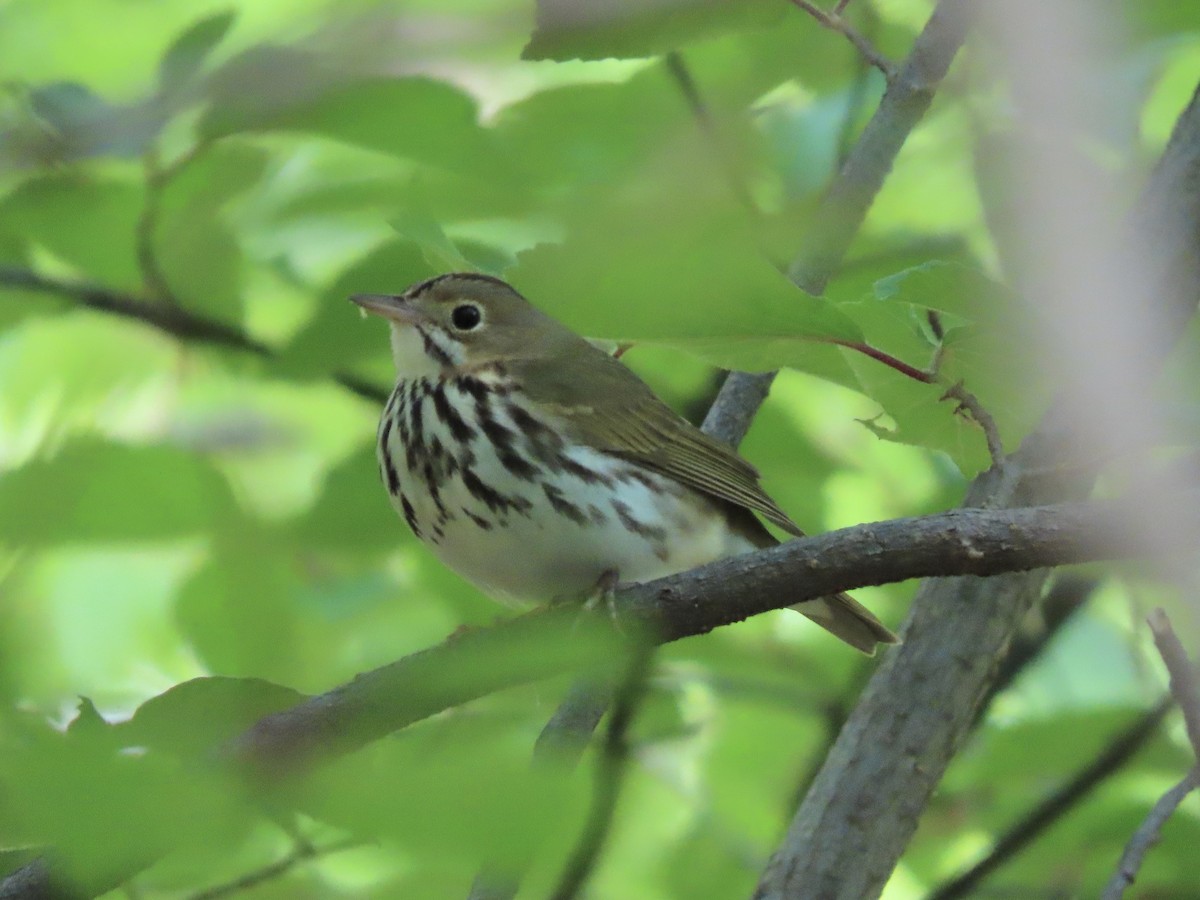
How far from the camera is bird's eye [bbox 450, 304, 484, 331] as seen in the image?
10.9 feet

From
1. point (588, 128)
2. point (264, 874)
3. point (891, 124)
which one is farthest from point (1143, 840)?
point (264, 874)

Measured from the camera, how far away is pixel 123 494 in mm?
1538

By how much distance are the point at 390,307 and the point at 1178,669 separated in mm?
1434

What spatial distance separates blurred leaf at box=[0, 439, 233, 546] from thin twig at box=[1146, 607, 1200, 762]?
3.53 feet

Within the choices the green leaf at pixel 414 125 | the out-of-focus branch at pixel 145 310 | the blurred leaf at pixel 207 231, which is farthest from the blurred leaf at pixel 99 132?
the out-of-focus branch at pixel 145 310

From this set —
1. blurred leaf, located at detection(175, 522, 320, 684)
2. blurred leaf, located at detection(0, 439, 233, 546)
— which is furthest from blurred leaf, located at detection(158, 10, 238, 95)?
blurred leaf, located at detection(175, 522, 320, 684)

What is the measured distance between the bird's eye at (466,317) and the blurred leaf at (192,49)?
1.73 meters

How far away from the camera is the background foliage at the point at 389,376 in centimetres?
86

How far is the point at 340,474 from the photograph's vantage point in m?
2.38

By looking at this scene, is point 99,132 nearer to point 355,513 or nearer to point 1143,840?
point 355,513

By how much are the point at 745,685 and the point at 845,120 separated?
3.21ft

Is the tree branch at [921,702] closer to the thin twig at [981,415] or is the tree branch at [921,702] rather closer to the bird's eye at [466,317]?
the thin twig at [981,415]

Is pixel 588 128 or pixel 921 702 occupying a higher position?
pixel 921 702

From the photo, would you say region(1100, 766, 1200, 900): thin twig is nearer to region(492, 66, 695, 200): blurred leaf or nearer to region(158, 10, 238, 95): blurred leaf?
region(492, 66, 695, 200): blurred leaf
